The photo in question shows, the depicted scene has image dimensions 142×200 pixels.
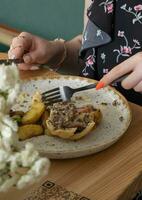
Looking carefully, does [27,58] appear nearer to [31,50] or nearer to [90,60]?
[31,50]

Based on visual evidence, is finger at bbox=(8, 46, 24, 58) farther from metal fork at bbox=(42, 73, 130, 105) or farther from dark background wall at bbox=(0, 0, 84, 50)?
dark background wall at bbox=(0, 0, 84, 50)

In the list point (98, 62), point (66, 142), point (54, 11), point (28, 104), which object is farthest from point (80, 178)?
point (54, 11)

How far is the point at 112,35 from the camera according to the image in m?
1.05

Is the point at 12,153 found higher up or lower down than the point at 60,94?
higher up

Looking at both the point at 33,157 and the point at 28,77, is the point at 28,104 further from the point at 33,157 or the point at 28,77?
the point at 33,157

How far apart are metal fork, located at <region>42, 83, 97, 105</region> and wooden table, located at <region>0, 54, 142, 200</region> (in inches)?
6.0

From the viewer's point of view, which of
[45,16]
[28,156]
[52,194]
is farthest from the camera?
[45,16]

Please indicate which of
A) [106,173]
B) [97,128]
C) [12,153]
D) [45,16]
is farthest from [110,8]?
[45,16]

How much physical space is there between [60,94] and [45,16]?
3.78 feet

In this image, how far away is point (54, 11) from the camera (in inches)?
72.8

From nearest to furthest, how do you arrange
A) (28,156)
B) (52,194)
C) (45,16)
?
(28,156) → (52,194) → (45,16)

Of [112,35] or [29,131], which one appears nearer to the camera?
[29,131]

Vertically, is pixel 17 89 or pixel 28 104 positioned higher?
pixel 17 89

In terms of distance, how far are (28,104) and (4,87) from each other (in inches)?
18.5
